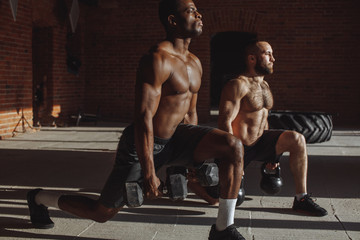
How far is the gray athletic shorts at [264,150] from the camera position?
4254 millimetres

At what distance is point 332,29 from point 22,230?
384 inches

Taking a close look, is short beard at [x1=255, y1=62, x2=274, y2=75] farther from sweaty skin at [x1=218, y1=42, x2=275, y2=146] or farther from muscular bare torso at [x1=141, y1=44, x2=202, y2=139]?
muscular bare torso at [x1=141, y1=44, x2=202, y2=139]

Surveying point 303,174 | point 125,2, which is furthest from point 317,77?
point 303,174

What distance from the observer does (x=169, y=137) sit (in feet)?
10.6

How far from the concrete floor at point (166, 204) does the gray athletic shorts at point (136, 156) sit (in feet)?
1.52

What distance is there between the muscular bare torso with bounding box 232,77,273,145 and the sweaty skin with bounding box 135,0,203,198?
1008 mm

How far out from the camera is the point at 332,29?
1165cm

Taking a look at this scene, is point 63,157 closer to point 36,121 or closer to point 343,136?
point 36,121

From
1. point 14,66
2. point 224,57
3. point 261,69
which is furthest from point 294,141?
point 224,57

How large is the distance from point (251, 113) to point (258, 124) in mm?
115

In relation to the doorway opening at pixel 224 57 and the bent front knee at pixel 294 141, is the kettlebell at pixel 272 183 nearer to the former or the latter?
the bent front knee at pixel 294 141

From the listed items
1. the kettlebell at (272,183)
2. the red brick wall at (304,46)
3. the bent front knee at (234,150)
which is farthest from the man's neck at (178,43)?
the red brick wall at (304,46)

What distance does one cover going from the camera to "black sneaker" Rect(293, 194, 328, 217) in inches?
157

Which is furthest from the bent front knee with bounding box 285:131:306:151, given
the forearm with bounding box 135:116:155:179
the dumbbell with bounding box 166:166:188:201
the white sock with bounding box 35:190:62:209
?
the white sock with bounding box 35:190:62:209
